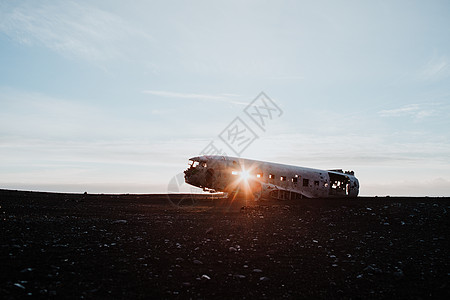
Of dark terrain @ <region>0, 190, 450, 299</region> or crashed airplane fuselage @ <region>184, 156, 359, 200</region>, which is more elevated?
crashed airplane fuselage @ <region>184, 156, 359, 200</region>

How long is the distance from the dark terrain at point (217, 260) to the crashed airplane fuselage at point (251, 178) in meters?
13.1

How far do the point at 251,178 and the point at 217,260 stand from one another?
19.5 metres

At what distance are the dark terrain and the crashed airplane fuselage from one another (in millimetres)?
13068

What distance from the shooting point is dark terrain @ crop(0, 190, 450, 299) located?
263 inches

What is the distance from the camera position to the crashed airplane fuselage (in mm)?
27859

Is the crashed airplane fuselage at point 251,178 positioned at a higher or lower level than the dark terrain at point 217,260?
higher

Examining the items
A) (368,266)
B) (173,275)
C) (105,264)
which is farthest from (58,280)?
(368,266)

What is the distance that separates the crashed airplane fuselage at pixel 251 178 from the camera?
27.9 m

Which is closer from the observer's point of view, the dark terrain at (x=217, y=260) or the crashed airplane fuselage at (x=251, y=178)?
the dark terrain at (x=217, y=260)

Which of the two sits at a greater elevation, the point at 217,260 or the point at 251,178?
the point at 251,178

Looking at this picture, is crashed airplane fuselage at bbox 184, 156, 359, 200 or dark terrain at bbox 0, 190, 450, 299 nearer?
dark terrain at bbox 0, 190, 450, 299

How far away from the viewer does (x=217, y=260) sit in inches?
348

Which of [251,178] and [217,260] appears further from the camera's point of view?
[251,178]

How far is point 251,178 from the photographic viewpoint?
2817cm
